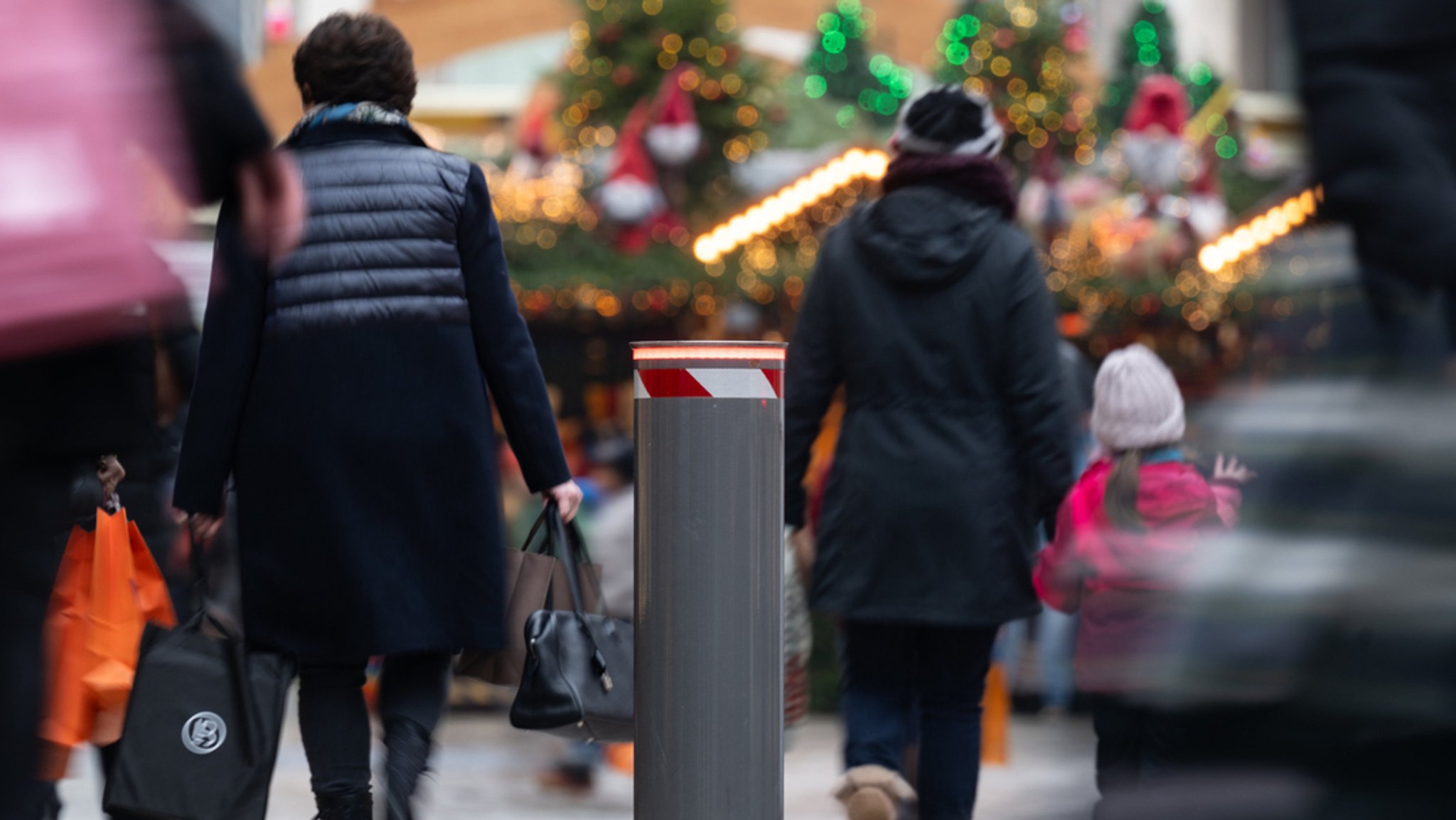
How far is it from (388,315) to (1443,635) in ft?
7.86

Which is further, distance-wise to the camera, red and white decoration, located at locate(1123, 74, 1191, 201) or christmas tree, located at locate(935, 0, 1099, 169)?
red and white decoration, located at locate(1123, 74, 1191, 201)

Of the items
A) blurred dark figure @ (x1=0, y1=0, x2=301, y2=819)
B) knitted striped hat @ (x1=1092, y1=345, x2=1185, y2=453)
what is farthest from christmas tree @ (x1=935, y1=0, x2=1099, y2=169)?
blurred dark figure @ (x1=0, y1=0, x2=301, y2=819)

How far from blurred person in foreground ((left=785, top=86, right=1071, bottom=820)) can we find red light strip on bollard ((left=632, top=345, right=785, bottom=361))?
792 mm

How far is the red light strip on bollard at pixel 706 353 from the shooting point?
3707 mm

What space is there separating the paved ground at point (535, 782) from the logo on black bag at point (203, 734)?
207 cm

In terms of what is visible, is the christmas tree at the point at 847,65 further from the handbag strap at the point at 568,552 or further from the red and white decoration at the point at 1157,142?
the handbag strap at the point at 568,552

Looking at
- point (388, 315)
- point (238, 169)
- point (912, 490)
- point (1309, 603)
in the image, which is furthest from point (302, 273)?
point (1309, 603)

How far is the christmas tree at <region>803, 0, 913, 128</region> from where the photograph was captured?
1733cm

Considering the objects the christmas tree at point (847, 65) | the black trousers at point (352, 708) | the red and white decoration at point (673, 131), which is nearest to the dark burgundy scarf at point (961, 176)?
the black trousers at point (352, 708)

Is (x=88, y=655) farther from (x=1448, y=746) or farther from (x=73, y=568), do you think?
(x=1448, y=746)

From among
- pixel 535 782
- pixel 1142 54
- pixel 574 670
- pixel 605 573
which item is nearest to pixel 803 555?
pixel 605 573

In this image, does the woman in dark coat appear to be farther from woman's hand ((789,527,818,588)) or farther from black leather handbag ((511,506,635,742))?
woman's hand ((789,527,818,588))

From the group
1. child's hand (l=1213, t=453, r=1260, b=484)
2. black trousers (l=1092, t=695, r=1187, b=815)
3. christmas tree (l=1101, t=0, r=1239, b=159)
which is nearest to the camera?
black trousers (l=1092, t=695, r=1187, b=815)

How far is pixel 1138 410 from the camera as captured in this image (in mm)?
5176
